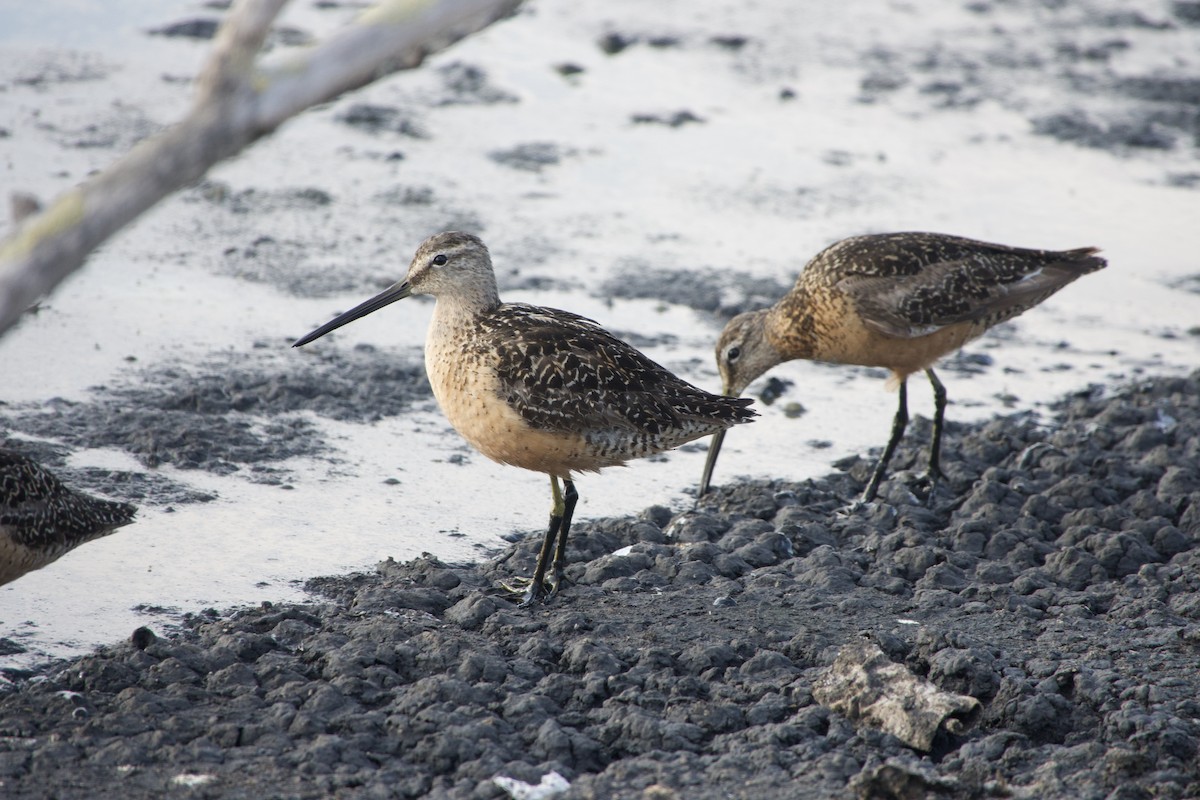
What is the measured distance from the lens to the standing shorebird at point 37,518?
4.62m

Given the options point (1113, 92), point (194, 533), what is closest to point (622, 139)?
point (1113, 92)

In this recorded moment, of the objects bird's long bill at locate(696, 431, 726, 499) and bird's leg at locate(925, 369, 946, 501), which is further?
bird's leg at locate(925, 369, 946, 501)

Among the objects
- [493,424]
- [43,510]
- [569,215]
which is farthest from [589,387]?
[569,215]

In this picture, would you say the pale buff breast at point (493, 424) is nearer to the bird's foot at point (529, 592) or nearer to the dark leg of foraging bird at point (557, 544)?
the dark leg of foraging bird at point (557, 544)

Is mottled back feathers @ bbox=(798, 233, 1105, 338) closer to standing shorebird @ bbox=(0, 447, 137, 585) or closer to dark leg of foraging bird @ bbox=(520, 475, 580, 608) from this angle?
dark leg of foraging bird @ bbox=(520, 475, 580, 608)

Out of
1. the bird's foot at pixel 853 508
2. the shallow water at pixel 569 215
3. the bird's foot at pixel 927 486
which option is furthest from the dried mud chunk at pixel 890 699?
the bird's foot at pixel 927 486

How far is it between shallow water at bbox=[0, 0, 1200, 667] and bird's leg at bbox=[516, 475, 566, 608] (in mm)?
490

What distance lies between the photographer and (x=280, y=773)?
4.05 m

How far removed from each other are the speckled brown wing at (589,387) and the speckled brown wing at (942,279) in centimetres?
117

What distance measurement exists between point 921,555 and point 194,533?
114 inches

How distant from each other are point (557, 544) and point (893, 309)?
6.72 ft

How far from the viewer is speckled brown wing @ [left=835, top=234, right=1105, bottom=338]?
6.55 meters

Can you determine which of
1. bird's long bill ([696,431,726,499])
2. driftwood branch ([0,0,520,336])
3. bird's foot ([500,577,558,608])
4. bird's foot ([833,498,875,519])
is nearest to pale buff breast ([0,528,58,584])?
driftwood branch ([0,0,520,336])

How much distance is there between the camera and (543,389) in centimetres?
523
